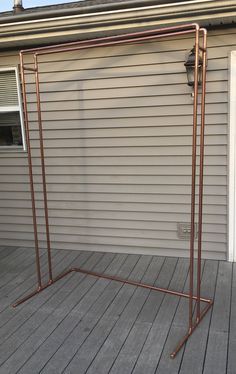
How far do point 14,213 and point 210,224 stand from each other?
86.7 inches

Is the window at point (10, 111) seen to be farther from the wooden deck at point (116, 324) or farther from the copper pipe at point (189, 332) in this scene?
the copper pipe at point (189, 332)

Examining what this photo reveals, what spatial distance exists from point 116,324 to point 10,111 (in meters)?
2.56

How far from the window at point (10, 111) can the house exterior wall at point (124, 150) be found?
4.3 inches

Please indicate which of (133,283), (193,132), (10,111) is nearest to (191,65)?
(193,132)

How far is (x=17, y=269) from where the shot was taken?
154 inches

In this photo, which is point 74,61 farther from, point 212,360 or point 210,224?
point 212,360

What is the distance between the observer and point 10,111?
13.8ft

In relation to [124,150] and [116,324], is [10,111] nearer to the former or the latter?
[124,150]

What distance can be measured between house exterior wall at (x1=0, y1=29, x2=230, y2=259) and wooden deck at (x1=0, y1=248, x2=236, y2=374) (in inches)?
16.8

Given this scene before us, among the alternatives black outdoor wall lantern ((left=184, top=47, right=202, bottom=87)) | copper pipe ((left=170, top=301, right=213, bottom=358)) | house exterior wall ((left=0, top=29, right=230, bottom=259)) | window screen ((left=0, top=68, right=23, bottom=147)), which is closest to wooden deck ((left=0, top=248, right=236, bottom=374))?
copper pipe ((left=170, top=301, right=213, bottom=358))

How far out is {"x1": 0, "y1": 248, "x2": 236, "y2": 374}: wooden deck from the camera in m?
2.39

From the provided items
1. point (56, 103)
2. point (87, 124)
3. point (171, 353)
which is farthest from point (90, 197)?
point (171, 353)

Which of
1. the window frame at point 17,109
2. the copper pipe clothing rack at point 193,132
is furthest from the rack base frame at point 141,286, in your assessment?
the window frame at point 17,109

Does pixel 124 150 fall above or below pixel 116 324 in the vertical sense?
above
